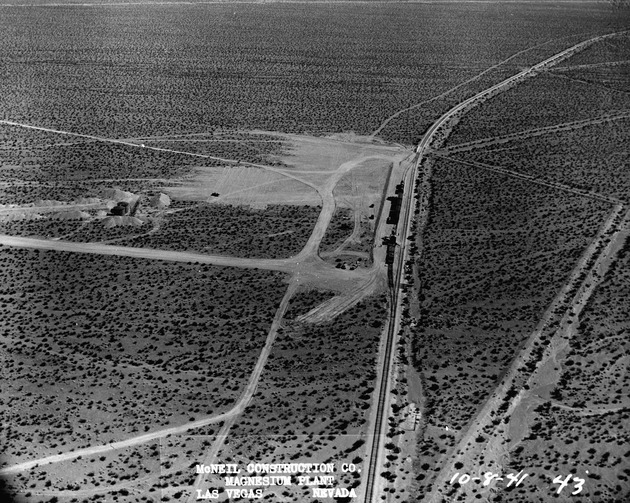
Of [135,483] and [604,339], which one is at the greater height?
[604,339]

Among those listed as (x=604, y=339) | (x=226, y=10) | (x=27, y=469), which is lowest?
(x=27, y=469)

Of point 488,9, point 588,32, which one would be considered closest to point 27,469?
point 588,32

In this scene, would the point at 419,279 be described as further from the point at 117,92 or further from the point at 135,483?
the point at 117,92

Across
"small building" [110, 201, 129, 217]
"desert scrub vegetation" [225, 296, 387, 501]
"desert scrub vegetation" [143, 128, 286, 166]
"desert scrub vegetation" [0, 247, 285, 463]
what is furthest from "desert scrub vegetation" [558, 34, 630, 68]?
"desert scrub vegetation" [225, 296, 387, 501]

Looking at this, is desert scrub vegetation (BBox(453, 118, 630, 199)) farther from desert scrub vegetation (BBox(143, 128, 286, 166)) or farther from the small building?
the small building

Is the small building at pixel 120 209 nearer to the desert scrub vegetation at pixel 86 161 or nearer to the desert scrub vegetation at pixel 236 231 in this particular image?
the desert scrub vegetation at pixel 236 231

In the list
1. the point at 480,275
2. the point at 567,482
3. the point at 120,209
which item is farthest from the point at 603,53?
the point at 567,482
